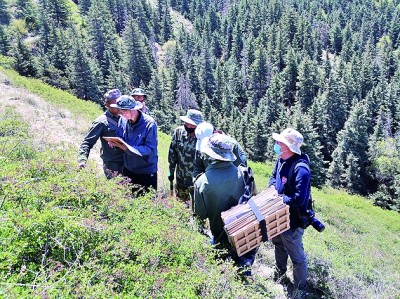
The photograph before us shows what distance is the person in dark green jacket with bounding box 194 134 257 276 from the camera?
12.7ft

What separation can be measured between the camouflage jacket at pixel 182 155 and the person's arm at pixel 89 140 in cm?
125

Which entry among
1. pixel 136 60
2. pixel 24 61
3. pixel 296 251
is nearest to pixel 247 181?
pixel 296 251

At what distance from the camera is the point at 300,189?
408cm

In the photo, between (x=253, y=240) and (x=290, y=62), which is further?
(x=290, y=62)

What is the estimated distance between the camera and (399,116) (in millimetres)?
53781

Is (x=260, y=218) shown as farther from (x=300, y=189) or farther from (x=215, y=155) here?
(x=215, y=155)

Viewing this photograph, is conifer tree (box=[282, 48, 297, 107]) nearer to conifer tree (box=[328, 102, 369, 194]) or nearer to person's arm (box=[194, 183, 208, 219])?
conifer tree (box=[328, 102, 369, 194])

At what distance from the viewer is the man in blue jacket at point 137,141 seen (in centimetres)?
469

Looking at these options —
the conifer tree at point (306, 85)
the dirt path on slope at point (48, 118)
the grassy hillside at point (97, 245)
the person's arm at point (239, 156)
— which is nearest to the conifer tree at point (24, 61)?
the dirt path on slope at point (48, 118)

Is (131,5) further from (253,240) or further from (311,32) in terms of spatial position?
(253,240)

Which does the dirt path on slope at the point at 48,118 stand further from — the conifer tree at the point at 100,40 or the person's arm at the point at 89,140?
the conifer tree at the point at 100,40

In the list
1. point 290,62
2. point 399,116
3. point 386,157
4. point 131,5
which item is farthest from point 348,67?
point 131,5

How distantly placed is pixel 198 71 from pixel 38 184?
6527 centimetres

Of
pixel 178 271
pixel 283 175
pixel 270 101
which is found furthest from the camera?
pixel 270 101
